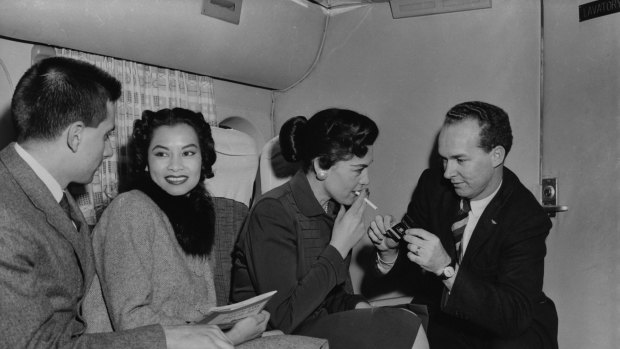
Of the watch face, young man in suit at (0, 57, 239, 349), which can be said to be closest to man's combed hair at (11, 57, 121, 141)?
young man in suit at (0, 57, 239, 349)

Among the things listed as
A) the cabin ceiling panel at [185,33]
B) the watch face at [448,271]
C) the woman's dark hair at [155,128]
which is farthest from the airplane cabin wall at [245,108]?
the watch face at [448,271]

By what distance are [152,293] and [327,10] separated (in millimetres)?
2616

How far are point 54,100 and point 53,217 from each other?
35cm

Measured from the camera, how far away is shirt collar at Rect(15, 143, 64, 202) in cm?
175

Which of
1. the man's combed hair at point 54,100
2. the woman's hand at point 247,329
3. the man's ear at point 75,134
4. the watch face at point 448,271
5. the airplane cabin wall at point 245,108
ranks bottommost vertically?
the woman's hand at point 247,329

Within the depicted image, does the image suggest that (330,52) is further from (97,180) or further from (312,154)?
(97,180)

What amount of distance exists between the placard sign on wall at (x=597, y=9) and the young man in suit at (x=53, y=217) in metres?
2.51

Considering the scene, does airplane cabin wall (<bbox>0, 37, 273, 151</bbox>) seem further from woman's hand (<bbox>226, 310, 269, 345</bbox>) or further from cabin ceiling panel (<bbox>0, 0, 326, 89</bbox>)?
woman's hand (<bbox>226, 310, 269, 345</bbox>)

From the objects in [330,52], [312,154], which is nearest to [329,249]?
[312,154]

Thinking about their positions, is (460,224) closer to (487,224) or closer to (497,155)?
(487,224)

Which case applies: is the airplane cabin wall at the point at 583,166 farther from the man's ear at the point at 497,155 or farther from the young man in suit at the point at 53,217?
the young man in suit at the point at 53,217

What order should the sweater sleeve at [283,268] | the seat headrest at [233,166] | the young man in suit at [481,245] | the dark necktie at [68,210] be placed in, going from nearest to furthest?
the dark necktie at [68,210], the sweater sleeve at [283,268], the young man in suit at [481,245], the seat headrest at [233,166]

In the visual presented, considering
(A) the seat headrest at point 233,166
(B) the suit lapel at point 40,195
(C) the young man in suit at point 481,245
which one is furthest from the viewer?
(A) the seat headrest at point 233,166

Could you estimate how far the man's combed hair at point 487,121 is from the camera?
9.21 feet
